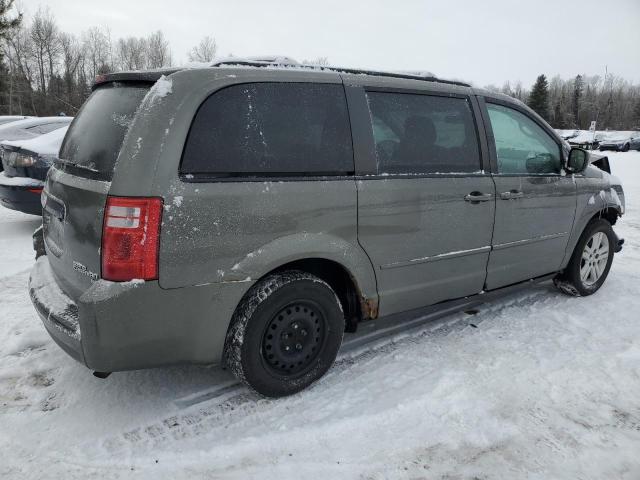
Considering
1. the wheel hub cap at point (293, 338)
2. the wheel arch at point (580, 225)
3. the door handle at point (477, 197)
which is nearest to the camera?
the wheel hub cap at point (293, 338)

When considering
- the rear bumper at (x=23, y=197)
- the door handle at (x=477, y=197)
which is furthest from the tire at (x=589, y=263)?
the rear bumper at (x=23, y=197)

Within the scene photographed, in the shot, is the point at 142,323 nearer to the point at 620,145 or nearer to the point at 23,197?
the point at 23,197

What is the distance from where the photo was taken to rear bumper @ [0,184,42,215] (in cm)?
660

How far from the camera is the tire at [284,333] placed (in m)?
2.72

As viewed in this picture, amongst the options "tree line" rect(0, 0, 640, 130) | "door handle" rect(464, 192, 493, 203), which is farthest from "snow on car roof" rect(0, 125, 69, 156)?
"tree line" rect(0, 0, 640, 130)

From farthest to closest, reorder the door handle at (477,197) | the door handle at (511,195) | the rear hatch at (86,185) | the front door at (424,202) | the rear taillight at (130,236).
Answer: the door handle at (511,195) → the door handle at (477,197) → the front door at (424,202) → the rear hatch at (86,185) → the rear taillight at (130,236)

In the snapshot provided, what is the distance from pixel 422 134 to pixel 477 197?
62 cm

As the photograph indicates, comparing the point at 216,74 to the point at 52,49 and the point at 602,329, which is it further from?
the point at 52,49

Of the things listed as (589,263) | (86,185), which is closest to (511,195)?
(589,263)

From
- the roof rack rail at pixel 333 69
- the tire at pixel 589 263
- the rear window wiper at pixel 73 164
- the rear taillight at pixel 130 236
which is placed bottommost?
the tire at pixel 589 263

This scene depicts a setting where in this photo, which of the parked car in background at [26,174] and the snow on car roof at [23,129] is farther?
the snow on car roof at [23,129]

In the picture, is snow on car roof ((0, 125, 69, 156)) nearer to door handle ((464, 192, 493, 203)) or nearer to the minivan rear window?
the minivan rear window

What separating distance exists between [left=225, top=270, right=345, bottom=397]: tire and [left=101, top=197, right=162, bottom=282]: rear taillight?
608 mm

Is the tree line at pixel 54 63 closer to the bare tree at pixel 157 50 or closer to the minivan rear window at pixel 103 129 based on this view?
the bare tree at pixel 157 50
